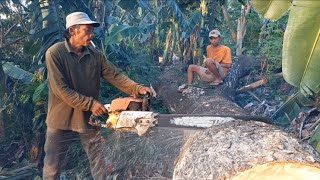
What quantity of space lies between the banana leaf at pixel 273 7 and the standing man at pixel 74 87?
1.32m

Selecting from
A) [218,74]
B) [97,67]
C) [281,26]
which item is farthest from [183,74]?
[97,67]

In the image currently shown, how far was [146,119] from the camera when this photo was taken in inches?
137

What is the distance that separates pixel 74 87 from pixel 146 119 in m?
1.15

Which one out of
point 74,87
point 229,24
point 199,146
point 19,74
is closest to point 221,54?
point 19,74

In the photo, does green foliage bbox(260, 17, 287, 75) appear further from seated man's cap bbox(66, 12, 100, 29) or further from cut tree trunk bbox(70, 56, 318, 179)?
seated man's cap bbox(66, 12, 100, 29)

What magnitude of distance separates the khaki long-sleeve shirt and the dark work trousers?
10cm

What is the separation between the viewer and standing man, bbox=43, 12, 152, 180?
Answer: 414cm

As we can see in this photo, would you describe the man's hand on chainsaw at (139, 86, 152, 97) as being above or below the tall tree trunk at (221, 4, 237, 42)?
above

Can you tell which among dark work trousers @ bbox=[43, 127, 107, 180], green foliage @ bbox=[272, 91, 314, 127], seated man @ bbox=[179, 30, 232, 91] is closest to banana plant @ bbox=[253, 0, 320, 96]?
dark work trousers @ bbox=[43, 127, 107, 180]

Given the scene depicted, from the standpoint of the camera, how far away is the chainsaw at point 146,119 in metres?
3.50

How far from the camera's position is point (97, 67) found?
443cm

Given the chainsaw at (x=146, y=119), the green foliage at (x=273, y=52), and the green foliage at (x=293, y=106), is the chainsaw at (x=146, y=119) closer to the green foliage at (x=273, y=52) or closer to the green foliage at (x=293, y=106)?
the green foliage at (x=293, y=106)

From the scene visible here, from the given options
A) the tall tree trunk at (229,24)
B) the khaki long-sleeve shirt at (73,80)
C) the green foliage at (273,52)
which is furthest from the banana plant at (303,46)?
the tall tree trunk at (229,24)

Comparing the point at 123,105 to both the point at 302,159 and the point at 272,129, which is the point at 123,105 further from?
the point at 302,159
